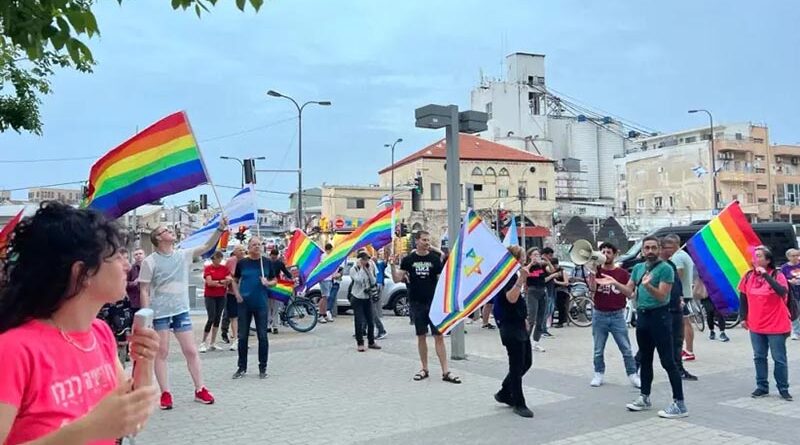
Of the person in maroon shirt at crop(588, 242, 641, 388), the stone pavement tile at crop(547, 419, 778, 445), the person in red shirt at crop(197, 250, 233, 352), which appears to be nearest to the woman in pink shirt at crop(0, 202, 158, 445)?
the stone pavement tile at crop(547, 419, 778, 445)

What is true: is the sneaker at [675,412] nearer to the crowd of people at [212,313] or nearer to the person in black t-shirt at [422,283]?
the crowd of people at [212,313]

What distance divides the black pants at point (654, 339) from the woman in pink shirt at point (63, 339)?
5.96 metres

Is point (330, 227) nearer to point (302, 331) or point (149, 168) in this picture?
point (302, 331)

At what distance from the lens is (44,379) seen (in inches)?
76.7

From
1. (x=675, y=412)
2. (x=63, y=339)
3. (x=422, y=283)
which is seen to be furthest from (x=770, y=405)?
(x=63, y=339)

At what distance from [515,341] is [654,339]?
144cm

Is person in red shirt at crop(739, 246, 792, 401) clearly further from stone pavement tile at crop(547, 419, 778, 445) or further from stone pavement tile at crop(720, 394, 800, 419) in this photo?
stone pavement tile at crop(547, 419, 778, 445)

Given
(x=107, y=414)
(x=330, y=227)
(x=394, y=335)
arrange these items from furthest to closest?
(x=330, y=227)
(x=394, y=335)
(x=107, y=414)

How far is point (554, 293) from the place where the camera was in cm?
1484

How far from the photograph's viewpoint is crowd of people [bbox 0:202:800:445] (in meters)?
1.93

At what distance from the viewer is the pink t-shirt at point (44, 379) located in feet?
6.16

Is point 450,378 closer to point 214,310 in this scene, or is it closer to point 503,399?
point 503,399

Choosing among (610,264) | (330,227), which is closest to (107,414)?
(610,264)

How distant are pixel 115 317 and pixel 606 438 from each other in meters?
6.51
